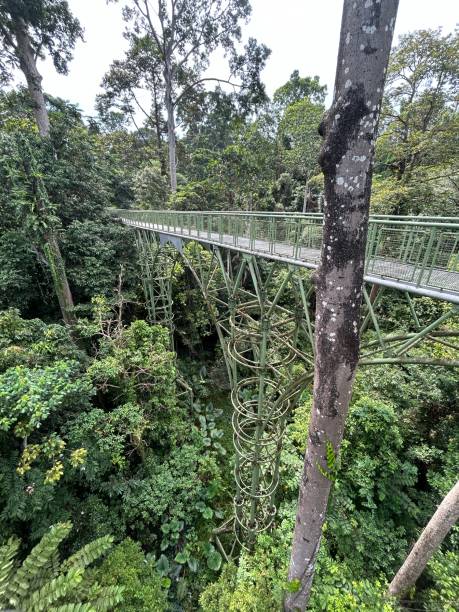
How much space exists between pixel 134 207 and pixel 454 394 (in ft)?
69.1

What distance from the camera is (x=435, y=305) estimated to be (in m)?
8.84

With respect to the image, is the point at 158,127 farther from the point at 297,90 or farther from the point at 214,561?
the point at 214,561

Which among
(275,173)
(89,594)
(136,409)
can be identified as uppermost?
(275,173)

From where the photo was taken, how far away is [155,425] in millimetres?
6645

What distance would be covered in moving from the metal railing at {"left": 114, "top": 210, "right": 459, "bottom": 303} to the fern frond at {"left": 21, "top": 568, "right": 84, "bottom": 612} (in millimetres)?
5385

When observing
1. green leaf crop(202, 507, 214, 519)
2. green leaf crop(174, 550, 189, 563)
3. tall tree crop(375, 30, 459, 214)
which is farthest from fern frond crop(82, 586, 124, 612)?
tall tree crop(375, 30, 459, 214)

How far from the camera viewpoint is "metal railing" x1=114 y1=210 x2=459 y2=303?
2.89 metres

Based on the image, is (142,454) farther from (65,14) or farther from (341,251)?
(65,14)

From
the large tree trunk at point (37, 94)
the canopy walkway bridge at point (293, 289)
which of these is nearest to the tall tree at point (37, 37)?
the large tree trunk at point (37, 94)

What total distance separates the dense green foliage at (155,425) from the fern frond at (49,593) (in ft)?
0.08

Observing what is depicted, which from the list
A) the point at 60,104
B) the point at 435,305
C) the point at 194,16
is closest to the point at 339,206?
the point at 435,305

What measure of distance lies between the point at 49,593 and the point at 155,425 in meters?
3.40

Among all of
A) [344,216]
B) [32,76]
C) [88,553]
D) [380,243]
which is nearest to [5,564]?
[88,553]

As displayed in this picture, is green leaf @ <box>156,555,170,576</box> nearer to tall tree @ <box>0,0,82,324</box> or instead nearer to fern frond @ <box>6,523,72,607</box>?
fern frond @ <box>6,523,72,607</box>
